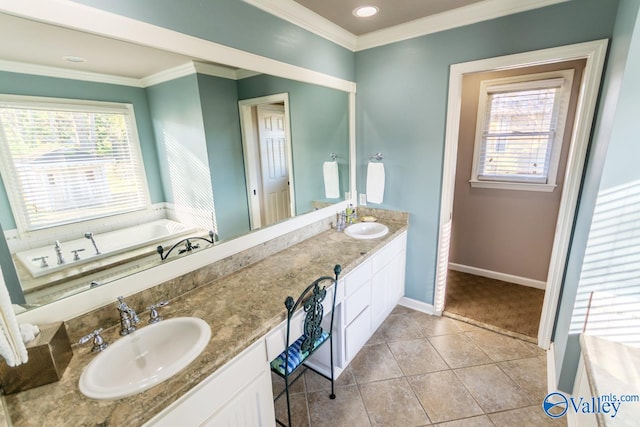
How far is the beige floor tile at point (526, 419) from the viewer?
5.56 feet

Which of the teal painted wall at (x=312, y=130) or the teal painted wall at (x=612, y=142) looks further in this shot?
the teal painted wall at (x=312, y=130)

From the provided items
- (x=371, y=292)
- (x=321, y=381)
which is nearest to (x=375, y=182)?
(x=371, y=292)

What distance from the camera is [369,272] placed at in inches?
85.0

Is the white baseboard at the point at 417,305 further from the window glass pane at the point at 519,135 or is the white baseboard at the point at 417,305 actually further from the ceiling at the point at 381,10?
the ceiling at the point at 381,10

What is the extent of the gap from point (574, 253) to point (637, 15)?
1315 millimetres

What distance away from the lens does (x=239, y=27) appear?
165 cm

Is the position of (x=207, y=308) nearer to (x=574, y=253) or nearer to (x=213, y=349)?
(x=213, y=349)

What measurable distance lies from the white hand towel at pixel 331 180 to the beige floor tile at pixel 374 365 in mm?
1356

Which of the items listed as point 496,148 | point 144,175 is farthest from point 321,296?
point 496,148

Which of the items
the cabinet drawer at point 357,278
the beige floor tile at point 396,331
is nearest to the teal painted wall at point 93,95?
the cabinet drawer at point 357,278

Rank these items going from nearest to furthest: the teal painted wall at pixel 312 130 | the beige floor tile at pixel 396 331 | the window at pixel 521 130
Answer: the teal painted wall at pixel 312 130
the beige floor tile at pixel 396 331
the window at pixel 521 130

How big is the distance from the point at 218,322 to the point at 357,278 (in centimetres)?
101

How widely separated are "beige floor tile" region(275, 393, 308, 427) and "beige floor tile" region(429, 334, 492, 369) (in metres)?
1.14

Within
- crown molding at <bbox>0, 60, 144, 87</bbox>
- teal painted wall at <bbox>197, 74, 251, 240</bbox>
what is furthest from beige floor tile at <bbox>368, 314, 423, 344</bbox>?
crown molding at <bbox>0, 60, 144, 87</bbox>
